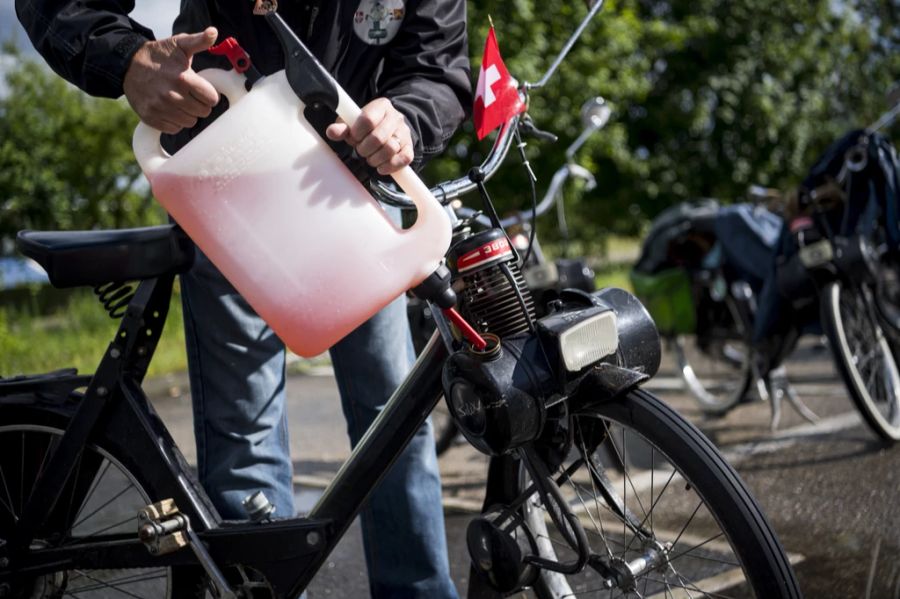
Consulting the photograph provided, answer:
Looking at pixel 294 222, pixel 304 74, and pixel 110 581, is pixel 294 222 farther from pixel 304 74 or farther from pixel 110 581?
pixel 110 581

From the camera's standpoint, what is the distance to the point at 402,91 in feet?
6.81

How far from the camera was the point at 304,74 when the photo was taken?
66.3 inches

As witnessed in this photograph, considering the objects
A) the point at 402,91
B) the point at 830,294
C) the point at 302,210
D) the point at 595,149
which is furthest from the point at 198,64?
the point at 595,149

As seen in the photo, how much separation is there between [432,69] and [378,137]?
0.50 meters

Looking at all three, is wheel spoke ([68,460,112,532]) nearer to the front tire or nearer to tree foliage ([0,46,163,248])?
the front tire

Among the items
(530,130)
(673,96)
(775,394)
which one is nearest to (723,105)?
(673,96)

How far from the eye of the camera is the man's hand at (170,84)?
5.71 feet

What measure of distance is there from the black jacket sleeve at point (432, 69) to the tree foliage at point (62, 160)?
7.24m

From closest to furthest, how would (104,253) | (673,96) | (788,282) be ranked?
(104,253) → (788,282) → (673,96)

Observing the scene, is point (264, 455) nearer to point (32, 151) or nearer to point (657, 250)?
point (657, 250)

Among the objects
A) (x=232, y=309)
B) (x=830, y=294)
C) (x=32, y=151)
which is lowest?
(x=32, y=151)

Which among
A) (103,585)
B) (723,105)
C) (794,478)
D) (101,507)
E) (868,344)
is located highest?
(101,507)

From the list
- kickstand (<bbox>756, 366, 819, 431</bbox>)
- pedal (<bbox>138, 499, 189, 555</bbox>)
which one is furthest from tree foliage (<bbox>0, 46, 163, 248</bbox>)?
pedal (<bbox>138, 499, 189, 555</bbox>)

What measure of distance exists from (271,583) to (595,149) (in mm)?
15613
